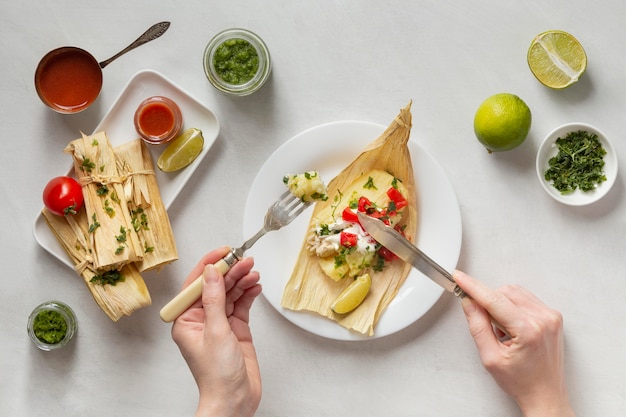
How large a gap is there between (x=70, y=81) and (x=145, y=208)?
27.8 inches

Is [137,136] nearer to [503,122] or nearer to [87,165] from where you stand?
[87,165]

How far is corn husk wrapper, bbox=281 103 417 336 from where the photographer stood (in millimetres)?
3236

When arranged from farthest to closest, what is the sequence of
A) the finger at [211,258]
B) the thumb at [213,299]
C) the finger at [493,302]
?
the finger at [211,258]
the finger at [493,302]
the thumb at [213,299]

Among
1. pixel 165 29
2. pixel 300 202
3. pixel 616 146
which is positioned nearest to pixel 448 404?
pixel 300 202

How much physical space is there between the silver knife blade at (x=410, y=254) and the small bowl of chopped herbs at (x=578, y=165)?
72 cm

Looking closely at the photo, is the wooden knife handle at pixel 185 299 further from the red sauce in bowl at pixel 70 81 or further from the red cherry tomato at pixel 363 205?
the red sauce in bowl at pixel 70 81

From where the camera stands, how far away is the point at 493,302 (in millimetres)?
2939

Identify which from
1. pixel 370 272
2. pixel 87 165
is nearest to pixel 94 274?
pixel 87 165

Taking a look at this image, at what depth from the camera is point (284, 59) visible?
3426 mm

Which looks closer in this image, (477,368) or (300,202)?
(300,202)

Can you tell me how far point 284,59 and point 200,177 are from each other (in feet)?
2.38

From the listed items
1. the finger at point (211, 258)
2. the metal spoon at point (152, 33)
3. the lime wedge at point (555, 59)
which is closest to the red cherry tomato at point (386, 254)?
the finger at point (211, 258)

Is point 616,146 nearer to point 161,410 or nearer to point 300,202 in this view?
point 300,202

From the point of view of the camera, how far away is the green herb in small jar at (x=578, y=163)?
327 centimetres
